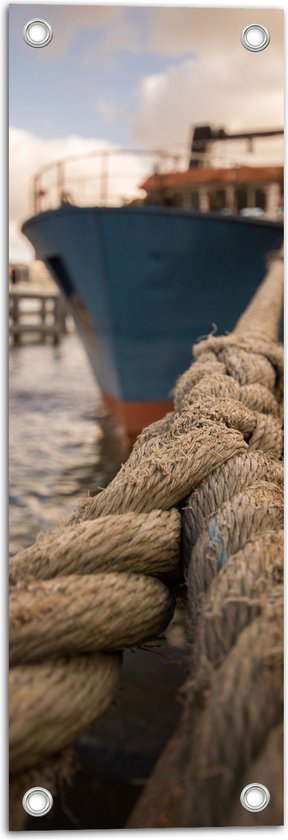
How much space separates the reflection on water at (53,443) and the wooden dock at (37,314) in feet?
0.18

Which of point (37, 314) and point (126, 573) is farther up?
point (37, 314)

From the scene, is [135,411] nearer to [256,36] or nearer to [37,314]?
[37,314]

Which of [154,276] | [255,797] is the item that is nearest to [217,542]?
[255,797]

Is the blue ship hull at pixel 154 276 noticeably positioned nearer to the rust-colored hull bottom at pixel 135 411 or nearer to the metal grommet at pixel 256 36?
the rust-colored hull bottom at pixel 135 411

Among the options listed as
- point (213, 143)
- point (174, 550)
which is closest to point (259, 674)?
point (174, 550)

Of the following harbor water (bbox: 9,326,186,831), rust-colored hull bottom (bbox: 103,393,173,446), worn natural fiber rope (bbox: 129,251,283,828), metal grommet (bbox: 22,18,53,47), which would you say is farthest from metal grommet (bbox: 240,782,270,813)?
rust-colored hull bottom (bbox: 103,393,173,446)

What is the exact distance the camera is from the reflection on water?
144 centimetres

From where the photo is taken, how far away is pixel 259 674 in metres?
0.47

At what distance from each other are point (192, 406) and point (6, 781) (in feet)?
1.33

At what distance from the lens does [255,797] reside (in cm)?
52

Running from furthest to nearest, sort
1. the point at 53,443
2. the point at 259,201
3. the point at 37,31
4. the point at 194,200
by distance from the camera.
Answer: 1. the point at 194,200
2. the point at 259,201
3. the point at 53,443
4. the point at 37,31

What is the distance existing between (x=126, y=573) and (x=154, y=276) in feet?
7.62

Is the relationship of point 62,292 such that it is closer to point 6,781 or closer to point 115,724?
point 115,724


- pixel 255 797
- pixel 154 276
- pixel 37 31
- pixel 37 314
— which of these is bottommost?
pixel 255 797
